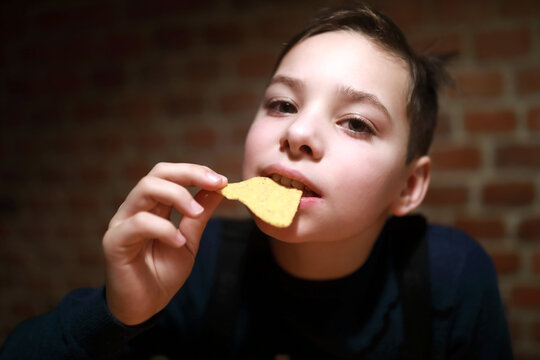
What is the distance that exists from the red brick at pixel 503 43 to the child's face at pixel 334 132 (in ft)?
2.23

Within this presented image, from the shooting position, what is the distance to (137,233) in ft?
1.98

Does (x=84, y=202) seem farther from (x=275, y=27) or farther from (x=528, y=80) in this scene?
(x=528, y=80)

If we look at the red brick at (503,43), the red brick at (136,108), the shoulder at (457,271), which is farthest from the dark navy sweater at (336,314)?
the red brick at (136,108)

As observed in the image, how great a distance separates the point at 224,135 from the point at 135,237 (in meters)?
0.91

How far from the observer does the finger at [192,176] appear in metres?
0.60

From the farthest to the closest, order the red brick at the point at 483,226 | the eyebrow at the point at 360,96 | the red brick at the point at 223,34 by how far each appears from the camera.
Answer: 1. the red brick at the point at 223,34
2. the red brick at the point at 483,226
3. the eyebrow at the point at 360,96

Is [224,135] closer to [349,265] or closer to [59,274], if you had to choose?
[349,265]

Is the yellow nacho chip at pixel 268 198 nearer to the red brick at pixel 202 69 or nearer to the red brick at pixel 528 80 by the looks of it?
the red brick at pixel 202 69

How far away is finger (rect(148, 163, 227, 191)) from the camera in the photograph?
60 centimetres

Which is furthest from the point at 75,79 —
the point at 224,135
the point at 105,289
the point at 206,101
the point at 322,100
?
the point at 322,100

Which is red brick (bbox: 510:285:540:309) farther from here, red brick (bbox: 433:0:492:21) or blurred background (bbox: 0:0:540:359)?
red brick (bbox: 433:0:492:21)

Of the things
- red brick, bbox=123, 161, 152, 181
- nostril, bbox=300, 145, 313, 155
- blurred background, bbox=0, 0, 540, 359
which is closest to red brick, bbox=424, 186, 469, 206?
blurred background, bbox=0, 0, 540, 359

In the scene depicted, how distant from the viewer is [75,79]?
5.27ft

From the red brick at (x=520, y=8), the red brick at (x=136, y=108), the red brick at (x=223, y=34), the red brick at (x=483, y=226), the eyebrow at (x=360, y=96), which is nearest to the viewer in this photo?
the eyebrow at (x=360, y=96)
